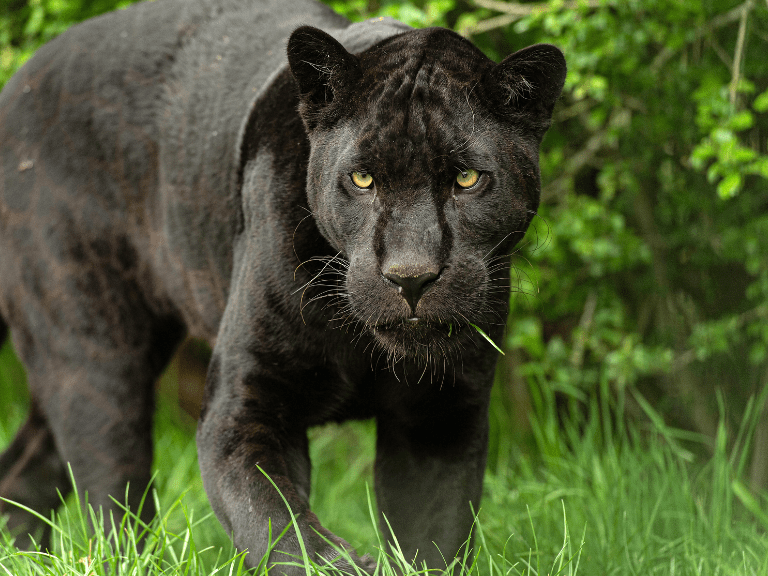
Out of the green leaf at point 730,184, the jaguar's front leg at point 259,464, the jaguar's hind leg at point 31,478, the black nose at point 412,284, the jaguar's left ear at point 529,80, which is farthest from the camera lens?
the jaguar's hind leg at point 31,478

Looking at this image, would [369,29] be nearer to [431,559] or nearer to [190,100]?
[190,100]

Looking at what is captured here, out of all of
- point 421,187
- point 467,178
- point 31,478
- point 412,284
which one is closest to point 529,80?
point 467,178

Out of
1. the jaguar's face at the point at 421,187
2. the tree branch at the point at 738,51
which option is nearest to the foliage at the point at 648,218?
the tree branch at the point at 738,51

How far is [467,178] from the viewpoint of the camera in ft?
6.93

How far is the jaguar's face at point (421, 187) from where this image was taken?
79.2 inches

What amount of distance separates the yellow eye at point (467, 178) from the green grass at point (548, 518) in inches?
33.4

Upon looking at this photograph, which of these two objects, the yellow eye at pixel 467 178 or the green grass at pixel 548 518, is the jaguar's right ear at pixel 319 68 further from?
the green grass at pixel 548 518

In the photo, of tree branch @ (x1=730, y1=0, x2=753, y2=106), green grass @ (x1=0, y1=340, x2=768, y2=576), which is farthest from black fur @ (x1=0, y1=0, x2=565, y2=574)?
tree branch @ (x1=730, y1=0, x2=753, y2=106)

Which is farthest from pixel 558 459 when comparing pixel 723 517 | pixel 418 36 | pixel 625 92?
pixel 418 36

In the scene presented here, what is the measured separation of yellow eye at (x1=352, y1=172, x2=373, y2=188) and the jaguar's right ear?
0.24 meters

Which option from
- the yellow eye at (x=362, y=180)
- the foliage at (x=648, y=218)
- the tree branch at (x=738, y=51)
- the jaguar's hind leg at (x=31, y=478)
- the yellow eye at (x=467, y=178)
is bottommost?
the jaguar's hind leg at (x=31, y=478)

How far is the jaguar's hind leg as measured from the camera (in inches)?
125

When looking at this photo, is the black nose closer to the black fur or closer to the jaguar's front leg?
the black fur

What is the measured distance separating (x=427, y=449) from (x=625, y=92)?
2.46 meters
